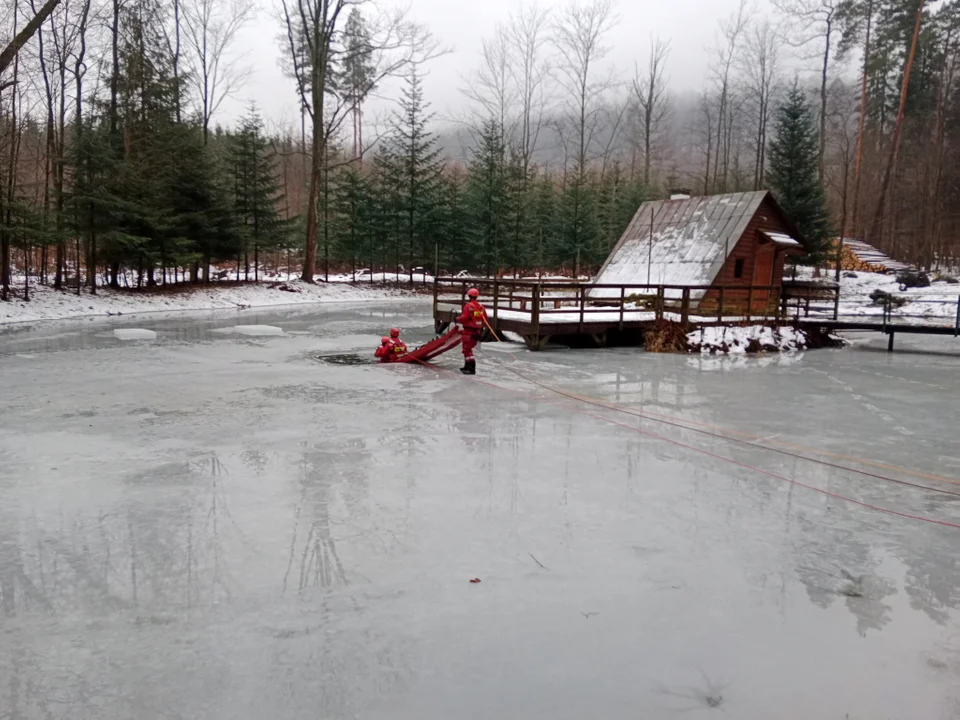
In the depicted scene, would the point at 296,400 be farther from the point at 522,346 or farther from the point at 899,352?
the point at 899,352

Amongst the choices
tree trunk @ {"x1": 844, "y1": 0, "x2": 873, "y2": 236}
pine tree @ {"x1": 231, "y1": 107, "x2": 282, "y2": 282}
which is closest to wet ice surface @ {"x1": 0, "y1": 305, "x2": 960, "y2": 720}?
pine tree @ {"x1": 231, "y1": 107, "x2": 282, "y2": 282}

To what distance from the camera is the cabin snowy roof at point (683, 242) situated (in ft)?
68.1

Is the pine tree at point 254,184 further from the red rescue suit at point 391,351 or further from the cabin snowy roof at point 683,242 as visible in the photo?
the red rescue suit at point 391,351

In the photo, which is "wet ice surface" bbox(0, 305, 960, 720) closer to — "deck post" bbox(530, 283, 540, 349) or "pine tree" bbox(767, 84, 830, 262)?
"deck post" bbox(530, 283, 540, 349)

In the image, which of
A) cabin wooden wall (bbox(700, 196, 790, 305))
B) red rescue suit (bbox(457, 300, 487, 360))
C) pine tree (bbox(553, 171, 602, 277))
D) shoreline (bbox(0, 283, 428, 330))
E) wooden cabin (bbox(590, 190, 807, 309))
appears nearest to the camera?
red rescue suit (bbox(457, 300, 487, 360))

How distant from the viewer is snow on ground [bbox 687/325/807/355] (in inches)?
598

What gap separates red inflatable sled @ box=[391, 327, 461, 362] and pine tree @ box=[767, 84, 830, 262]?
2410 cm

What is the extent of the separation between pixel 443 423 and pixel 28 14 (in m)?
23.3

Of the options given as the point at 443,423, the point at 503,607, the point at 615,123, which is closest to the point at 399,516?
the point at 503,607

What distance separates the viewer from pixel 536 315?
47.0 ft

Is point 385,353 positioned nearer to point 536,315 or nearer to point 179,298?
point 536,315

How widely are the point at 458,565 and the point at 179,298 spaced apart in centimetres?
2364

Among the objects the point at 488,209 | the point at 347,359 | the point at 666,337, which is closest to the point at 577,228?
the point at 488,209

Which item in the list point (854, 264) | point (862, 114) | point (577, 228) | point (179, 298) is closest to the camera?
point (179, 298)
